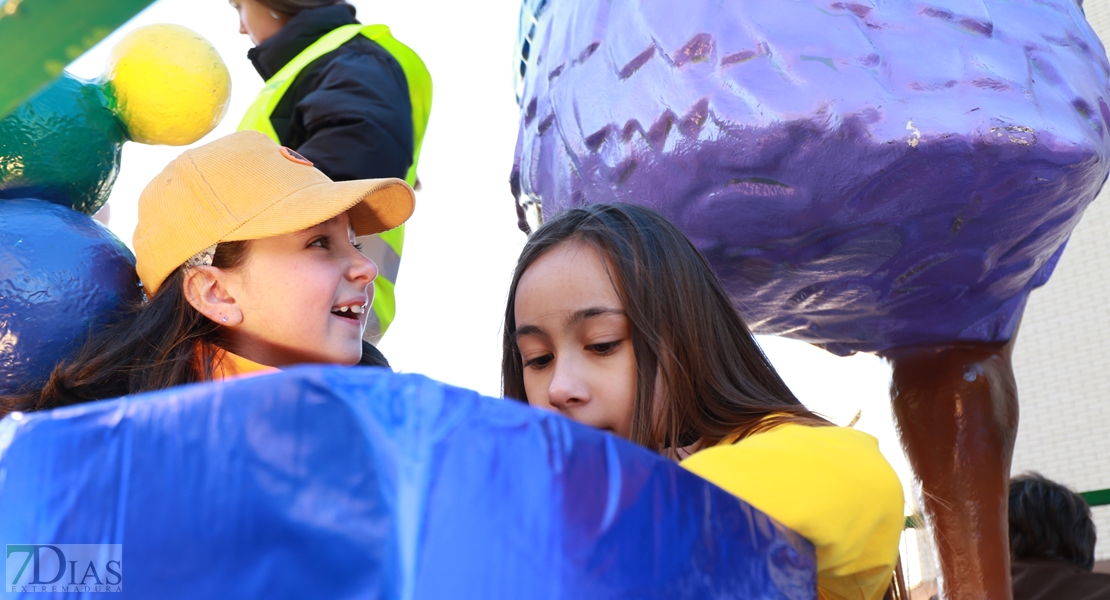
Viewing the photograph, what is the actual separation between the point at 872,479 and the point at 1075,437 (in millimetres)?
3794

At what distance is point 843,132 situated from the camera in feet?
2.77

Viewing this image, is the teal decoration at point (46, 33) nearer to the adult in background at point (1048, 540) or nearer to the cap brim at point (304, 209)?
the cap brim at point (304, 209)

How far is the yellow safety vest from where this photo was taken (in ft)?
4.87

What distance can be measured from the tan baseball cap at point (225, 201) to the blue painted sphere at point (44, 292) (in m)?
0.06

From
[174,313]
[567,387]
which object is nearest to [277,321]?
[174,313]

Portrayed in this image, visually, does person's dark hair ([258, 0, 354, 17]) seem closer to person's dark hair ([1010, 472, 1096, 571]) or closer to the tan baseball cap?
the tan baseball cap

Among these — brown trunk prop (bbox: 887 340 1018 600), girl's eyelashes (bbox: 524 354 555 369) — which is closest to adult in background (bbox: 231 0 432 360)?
girl's eyelashes (bbox: 524 354 555 369)

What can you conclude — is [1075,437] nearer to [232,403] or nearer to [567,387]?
[567,387]

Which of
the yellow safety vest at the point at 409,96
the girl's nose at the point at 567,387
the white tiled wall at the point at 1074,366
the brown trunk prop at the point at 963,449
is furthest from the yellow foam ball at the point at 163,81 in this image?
the white tiled wall at the point at 1074,366

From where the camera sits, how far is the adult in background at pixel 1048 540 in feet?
5.49

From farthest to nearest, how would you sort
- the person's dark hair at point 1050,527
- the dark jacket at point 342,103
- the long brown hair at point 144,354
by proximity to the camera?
the person's dark hair at point 1050,527
the dark jacket at point 342,103
the long brown hair at point 144,354

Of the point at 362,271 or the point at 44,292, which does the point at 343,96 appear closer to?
the point at 362,271

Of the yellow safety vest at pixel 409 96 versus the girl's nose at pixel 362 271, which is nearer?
the girl's nose at pixel 362 271

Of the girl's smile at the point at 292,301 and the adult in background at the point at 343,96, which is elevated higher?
the adult in background at the point at 343,96
